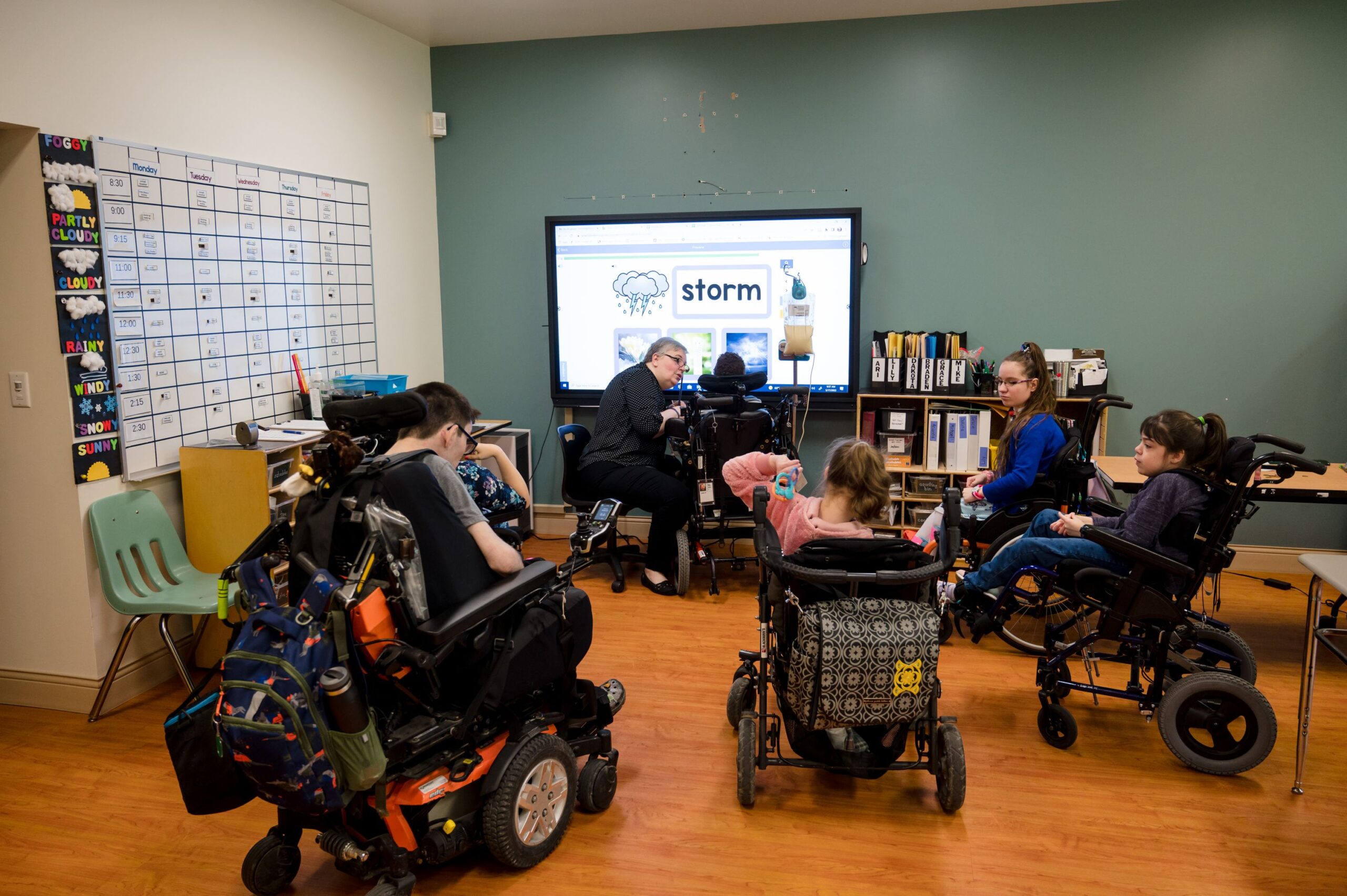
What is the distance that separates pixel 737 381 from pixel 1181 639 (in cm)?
231

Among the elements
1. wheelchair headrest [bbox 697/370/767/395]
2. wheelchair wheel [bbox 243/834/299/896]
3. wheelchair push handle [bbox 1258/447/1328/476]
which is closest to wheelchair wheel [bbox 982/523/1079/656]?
wheelchair push handle [bbox 1258/447/1328/476]

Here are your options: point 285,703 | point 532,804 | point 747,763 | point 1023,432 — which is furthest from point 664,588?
point 285,703

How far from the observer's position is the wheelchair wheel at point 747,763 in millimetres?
2684

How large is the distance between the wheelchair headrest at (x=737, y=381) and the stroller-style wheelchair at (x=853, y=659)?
1934 millimetres

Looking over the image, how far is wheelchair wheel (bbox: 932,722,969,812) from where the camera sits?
2.60 meters

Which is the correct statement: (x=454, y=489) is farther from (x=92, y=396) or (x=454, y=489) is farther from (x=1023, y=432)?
(x=1023, y=432)

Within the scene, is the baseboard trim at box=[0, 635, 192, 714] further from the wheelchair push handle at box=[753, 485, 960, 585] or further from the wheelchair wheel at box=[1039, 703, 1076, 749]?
the wheelchair wheel at box=[1039, 703, 1076, 749]

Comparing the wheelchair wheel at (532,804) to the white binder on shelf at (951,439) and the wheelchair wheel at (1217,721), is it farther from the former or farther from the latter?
the white binder on shelf at (951,439)

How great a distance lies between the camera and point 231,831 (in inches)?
104

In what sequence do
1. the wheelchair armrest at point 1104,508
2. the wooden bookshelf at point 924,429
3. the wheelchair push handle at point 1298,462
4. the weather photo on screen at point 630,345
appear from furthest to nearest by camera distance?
the weather photo on screen at point 630,345
the wooden bookshelf at point 924,429
the wheelchair armrest at point 1104,508
the wheelchair push handle at point 1298,462

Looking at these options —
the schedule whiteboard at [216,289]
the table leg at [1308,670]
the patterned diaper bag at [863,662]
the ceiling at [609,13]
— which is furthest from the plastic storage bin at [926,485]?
the schedule whiteboard at [216,289]

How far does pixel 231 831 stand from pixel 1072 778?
2.59 metres

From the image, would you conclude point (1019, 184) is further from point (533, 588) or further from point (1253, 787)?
point (533, 588)

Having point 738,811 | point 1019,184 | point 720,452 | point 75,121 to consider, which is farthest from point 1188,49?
point 75,121
